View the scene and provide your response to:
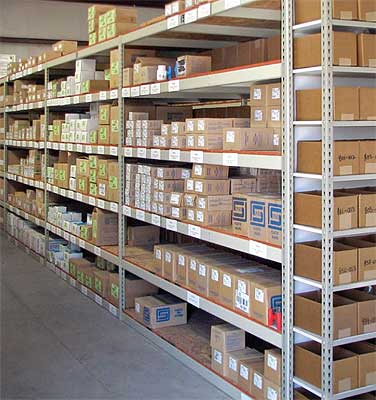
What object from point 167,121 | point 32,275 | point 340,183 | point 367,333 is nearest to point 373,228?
point 340,183

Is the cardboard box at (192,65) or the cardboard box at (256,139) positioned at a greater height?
the cardboard box at (192,65)

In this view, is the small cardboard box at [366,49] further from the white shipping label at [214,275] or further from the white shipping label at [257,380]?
the white shipping label at [257,380]

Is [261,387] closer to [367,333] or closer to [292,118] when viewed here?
[367,333]

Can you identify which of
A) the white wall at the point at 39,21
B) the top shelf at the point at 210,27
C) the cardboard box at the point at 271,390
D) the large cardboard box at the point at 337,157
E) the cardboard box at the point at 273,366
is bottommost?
the cardboard box at the point at 271,390

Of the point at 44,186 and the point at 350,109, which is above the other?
the point at 350,109

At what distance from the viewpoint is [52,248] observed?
24.1 ft

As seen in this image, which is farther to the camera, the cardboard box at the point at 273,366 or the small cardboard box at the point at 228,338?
the small cardboard box at the point at 228,338

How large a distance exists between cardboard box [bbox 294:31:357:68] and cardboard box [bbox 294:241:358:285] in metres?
0.86

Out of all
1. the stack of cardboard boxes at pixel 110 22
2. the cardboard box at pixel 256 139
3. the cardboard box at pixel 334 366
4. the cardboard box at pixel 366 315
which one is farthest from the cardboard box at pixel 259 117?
the stack of cardboard boxes at pixel 110 22

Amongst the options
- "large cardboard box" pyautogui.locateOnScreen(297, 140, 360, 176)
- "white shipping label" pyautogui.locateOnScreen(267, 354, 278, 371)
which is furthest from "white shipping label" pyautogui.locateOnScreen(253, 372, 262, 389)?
"large cardboard box" pyautogui.locateOnScreen(297, 140, 360, 176)

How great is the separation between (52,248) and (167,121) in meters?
2.84

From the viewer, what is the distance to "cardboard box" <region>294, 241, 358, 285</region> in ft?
9.56

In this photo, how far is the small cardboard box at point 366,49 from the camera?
2.95m

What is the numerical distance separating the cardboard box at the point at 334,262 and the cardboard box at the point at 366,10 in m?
1.08
